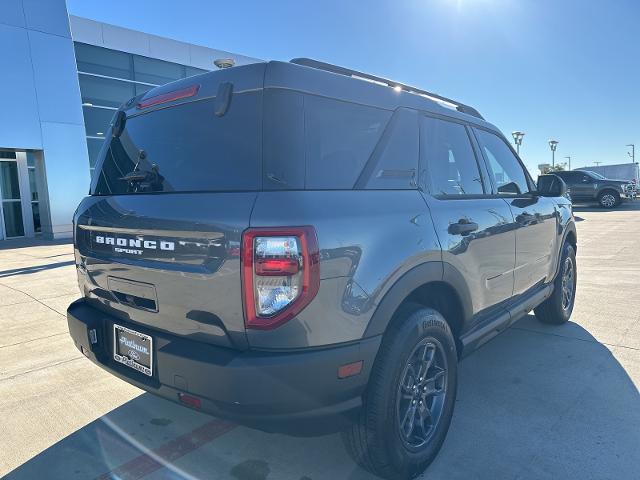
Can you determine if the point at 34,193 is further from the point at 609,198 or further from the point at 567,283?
the point at 609,198

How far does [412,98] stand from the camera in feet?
8.85

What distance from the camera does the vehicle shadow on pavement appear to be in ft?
7.91

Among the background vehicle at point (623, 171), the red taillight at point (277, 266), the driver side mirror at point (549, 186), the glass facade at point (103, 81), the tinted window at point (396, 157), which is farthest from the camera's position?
the background vehicle at point (623, 171)

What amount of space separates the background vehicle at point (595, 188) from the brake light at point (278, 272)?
22.7 metres

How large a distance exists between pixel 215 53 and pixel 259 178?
18988 mm

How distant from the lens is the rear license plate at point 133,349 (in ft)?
7.17

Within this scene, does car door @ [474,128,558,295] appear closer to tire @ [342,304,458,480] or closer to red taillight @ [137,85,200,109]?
tire @ [342,304,458,480]

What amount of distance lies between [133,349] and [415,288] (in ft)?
4.69

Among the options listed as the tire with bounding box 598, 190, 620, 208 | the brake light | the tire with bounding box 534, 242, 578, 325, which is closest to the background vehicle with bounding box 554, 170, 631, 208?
the tire with bounding box 598, 190, 620, 208

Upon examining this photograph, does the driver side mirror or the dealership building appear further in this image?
the dealership building

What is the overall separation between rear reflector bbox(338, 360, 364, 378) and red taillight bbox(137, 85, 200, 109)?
152 centimetres

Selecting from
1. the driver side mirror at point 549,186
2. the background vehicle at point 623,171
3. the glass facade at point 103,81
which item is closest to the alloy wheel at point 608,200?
the background vehicle at point 623,171

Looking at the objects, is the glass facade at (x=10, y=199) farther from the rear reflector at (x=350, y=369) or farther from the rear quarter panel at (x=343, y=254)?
the rear reflector at (x=350, y=369)

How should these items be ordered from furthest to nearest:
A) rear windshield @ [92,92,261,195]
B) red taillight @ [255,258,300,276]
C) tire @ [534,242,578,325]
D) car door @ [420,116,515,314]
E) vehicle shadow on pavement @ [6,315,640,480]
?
tire @ [534,242,578,325] < car door @ [420,116,515,314] < vehicle shadow on pavement @ [6,315,640,480] < rear windshield @ [92,92,261,195] < red taillight @ [255,258,300,276]
